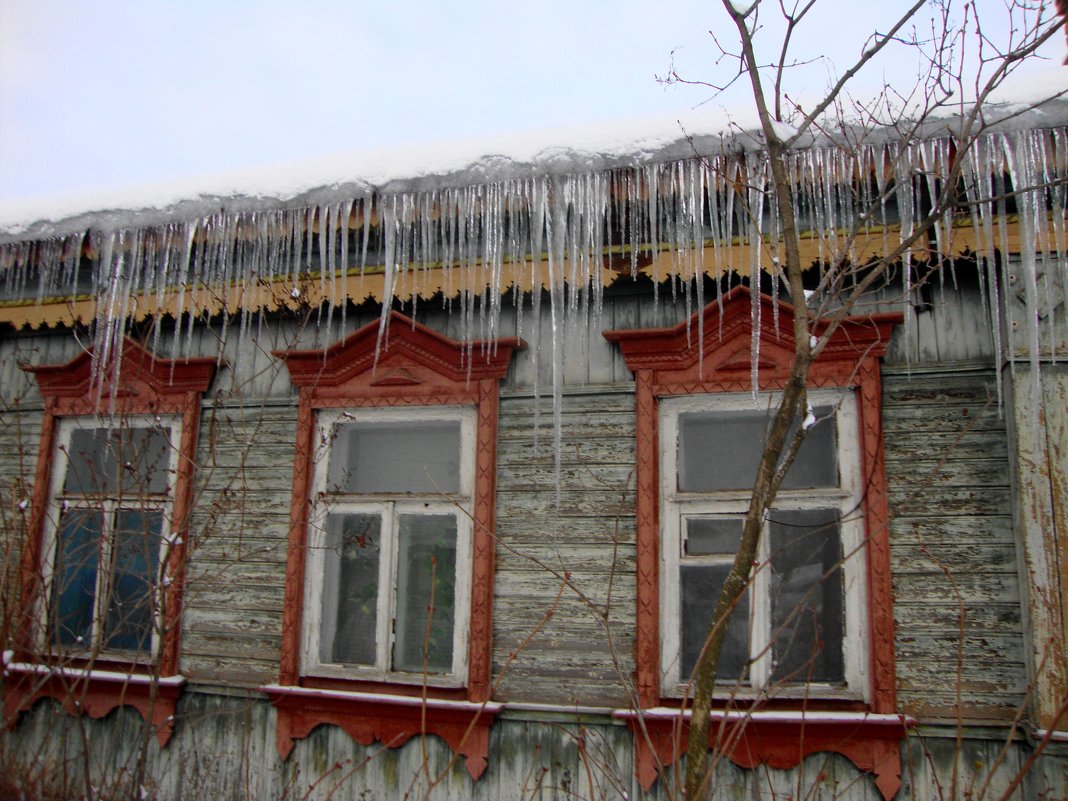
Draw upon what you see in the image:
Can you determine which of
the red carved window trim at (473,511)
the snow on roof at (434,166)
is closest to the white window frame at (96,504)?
the red carved window trim at (473,511)

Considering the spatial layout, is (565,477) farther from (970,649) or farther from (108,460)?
(108,460)

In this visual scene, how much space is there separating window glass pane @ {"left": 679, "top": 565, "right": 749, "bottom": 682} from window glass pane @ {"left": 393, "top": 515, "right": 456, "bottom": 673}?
3.67 feet

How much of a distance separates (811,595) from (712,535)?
0.50 metres

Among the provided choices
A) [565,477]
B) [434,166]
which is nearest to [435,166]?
[434,166]

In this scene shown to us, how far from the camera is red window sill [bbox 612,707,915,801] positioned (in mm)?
3367

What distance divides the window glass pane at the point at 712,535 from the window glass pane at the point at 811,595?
0.17 metres

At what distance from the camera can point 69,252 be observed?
4.70 metres

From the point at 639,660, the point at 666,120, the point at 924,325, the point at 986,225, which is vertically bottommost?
the point at 639,660

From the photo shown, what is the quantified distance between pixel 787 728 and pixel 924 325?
1.88 meters

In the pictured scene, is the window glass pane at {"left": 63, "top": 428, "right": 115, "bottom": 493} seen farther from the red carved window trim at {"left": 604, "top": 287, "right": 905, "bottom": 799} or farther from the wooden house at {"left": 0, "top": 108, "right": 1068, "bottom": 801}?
the red carved window trim at {"left": 604, "top": 287, "right": 905, "bottom": 799}

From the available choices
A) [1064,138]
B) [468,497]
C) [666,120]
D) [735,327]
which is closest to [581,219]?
[666,120]

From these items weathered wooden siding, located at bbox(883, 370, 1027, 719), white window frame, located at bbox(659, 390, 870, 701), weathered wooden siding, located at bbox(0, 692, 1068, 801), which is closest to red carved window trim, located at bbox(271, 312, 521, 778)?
weathered wooden siding, located at bbox(0, 692, 1068, 801)

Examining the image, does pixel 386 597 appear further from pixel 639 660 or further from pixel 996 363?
pixel 996 363

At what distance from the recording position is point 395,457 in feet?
14.3
